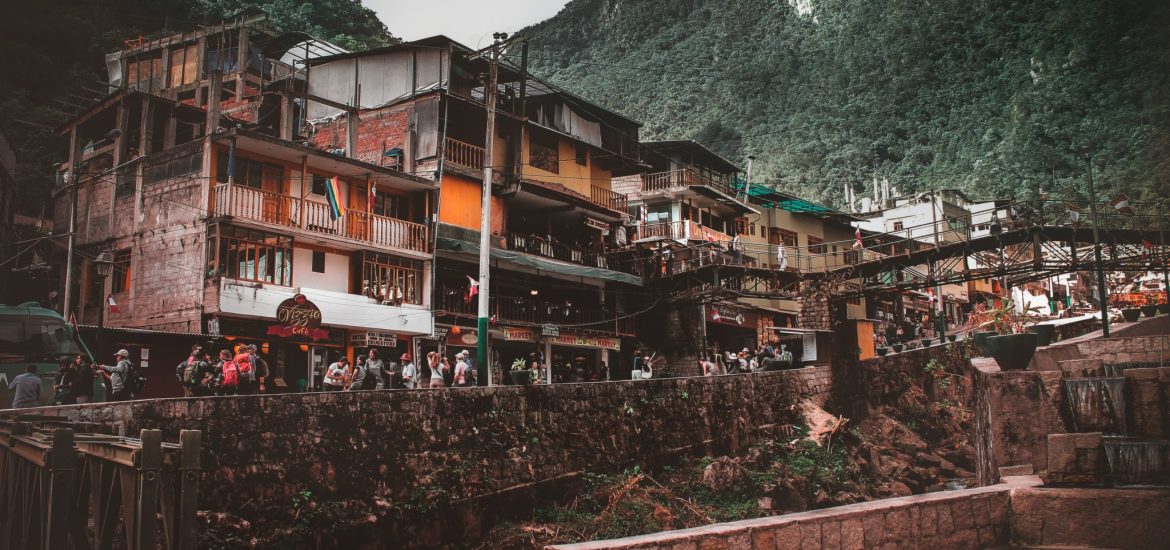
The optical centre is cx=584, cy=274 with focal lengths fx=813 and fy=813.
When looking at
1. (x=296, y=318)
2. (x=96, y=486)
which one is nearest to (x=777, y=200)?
(x=296, y=318)

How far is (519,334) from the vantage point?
30125mm

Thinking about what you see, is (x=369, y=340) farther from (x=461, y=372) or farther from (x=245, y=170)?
(x=461, y=372)

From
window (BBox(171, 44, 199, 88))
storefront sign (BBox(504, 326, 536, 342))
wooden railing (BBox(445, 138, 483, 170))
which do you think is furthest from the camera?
window (BBox(171, 44, 199, 88))

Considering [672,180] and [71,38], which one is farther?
[672,180]

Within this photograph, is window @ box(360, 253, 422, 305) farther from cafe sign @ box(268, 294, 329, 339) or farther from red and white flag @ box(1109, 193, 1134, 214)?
red and white flag @ box(1109, 193, 1134, 214)

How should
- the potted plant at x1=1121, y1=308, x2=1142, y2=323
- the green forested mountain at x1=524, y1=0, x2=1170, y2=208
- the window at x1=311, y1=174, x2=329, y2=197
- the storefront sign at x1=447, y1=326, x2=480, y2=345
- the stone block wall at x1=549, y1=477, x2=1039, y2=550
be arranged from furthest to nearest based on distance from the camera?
the storefront sign at x1=447, y1=326, x2=480, y2=345, the window at x1=311, y1=174, x2=329, y2=197, the potted plant at x1=1121, y1=308, x2=1142, y2=323, the green forested mountain at x1=524, y1=0, x2=1170, y2=208, the stone block wall at x1=549, y1=477, x2=1039, y2=550

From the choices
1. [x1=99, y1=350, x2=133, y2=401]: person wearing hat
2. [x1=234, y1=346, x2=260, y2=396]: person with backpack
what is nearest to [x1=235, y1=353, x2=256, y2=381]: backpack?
[x1=234, y1=346, x2=260, y2=396]: person with backpack

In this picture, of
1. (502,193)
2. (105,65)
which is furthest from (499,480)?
(105,65)

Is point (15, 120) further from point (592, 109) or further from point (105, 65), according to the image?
point (592, 109)

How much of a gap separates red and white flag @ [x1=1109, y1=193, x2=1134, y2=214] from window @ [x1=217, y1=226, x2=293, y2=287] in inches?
907

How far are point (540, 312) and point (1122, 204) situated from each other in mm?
19102

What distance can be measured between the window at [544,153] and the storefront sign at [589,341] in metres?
6.80

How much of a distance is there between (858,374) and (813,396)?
2347 mm

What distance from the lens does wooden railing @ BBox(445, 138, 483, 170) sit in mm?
28562
